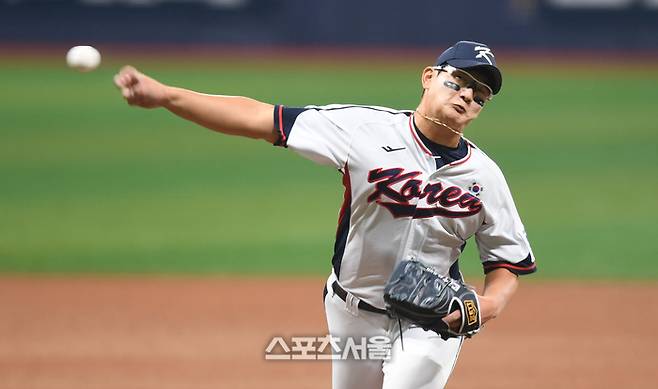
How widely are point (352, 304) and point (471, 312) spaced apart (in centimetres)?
64

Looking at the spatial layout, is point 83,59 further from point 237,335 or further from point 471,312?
point 237,335

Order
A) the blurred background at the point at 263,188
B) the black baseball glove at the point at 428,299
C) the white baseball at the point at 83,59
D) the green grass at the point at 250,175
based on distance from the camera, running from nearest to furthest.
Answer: the white baseball at the point at 83,59, the black baseball glove at the point at 428,299, the blurred background at the point at 263,188, the green grass at the point at 250,175

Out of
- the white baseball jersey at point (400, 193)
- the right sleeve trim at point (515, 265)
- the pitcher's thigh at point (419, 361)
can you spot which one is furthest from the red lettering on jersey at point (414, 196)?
the pitcher's thigh at point (419, 361)

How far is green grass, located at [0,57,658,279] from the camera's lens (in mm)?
10711

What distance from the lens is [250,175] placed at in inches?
560

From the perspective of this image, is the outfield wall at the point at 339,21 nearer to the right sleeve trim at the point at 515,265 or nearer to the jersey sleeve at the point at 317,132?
the right sleeve trim at the point at 515,265

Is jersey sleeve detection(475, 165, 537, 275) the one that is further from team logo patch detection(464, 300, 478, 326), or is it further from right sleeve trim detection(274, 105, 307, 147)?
right sleeve trim detection(274, 105, 307, 147)

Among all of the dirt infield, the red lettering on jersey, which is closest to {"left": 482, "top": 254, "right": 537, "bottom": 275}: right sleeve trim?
the red lettering on jersey

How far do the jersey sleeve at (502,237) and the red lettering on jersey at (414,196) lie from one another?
0.10m

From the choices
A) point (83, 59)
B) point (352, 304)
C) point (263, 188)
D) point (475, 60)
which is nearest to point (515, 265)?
point (352, 304)

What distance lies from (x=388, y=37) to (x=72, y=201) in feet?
41.2

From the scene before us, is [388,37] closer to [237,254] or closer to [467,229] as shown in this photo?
[237,254]

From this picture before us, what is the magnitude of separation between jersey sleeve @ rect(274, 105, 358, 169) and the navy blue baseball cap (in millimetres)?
484

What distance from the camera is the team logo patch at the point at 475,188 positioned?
4227 mm
